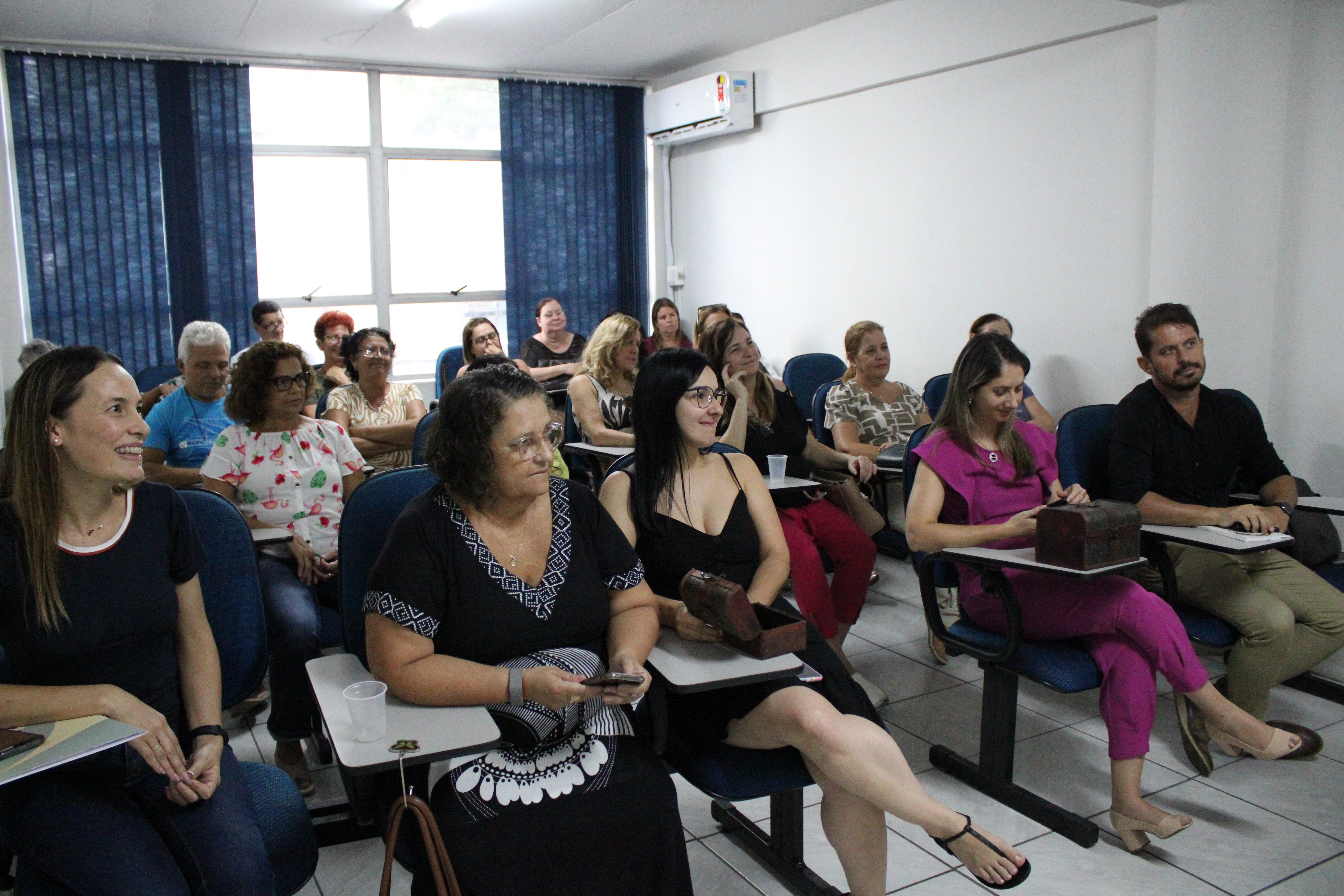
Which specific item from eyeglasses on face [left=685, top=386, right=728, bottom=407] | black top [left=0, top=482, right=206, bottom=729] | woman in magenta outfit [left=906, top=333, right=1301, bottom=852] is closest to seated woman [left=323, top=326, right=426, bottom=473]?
eyeglasses on face [left=685, top=386, right=728, bottom=407]

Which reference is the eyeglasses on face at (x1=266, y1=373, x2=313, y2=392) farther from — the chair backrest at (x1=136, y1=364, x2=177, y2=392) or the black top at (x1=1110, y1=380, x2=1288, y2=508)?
the chair backrest at (x1=136, y1=364, x2=177, y2=392)

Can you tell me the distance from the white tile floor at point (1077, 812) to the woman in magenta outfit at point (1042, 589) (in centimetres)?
11

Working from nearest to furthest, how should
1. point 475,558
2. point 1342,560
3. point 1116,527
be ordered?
point 475,558, point 1116,527, point 1342,560

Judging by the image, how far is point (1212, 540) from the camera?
8.27ft

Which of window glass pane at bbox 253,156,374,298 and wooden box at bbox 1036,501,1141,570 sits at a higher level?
window glass pane at bbox 253,156,374,298

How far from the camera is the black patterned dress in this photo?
1683mm

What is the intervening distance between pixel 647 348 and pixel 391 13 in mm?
2582

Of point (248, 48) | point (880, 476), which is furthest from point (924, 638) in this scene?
point (248, 48)

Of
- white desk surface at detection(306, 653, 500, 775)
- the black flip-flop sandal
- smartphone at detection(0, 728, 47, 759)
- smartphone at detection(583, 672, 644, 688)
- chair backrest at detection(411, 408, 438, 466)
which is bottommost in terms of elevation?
the black flip-flop sandal

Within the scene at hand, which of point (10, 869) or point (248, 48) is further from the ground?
point (248, 48)

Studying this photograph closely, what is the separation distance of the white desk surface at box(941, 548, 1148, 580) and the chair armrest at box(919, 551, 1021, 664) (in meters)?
0.02

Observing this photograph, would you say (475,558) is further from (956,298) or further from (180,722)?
(956,298)

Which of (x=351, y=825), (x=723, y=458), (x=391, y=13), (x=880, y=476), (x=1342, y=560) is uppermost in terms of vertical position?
(x=391, y=13)

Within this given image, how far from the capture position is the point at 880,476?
391 centimetres
